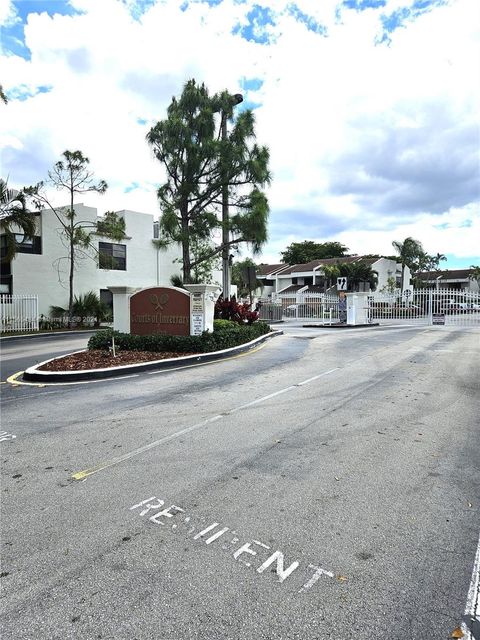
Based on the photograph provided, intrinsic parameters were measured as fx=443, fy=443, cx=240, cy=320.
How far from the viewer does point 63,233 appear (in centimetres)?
2555

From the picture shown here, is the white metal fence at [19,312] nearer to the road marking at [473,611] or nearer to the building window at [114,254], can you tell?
the building window at [114,254]

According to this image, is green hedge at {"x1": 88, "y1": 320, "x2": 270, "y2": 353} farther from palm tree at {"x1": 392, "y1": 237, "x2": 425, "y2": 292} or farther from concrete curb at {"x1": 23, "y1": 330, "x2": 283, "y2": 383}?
palm tree at {"x1": 392, "y1": 237, "x2": 425, "y2": 292}

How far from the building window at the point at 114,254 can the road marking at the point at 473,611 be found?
25.8 meters

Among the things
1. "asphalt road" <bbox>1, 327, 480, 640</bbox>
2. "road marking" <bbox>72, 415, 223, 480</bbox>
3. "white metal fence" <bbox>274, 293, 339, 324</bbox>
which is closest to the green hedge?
"asphalt road" <bbox>1, 327, 480, 640</bbox>

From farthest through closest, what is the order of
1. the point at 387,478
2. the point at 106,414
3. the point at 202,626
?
the point at 106,414 < the point at 387,478 < the point at 202,626

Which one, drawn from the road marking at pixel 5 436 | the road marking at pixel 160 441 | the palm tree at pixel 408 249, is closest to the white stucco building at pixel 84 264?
the road marking at pixel 160 441

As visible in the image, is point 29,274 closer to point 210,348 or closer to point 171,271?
point 171,271

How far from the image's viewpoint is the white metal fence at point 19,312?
880 inches

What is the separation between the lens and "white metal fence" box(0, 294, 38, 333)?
22.4 meters

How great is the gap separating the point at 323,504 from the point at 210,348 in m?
9.09

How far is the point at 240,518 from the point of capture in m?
3.37

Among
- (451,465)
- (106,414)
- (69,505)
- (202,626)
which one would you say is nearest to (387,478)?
(451,465)

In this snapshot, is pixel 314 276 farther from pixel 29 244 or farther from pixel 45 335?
pixel 45 335

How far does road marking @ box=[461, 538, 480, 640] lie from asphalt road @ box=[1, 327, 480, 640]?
4 cm
